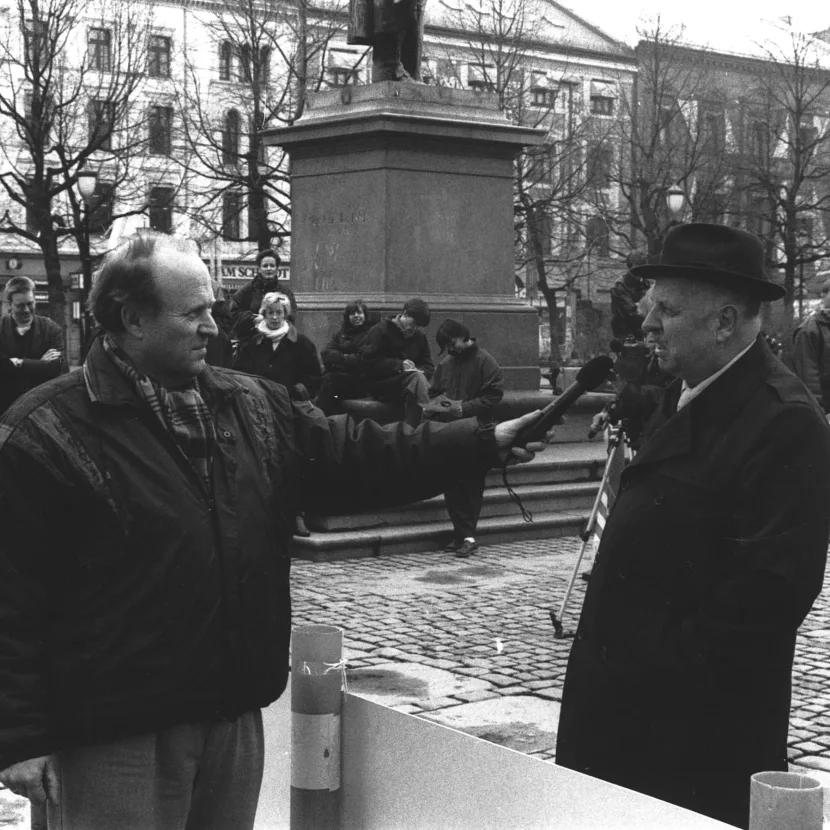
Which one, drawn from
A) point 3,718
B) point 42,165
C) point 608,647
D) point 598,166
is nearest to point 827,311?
point 608,647

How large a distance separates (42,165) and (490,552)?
26.8m

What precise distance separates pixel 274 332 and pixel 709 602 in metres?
8.18

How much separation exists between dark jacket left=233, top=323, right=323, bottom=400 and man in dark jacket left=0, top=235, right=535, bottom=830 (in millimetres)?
7955

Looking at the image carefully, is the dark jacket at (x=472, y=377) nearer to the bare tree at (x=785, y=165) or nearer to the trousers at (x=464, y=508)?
the trousers at (x=464, y=508)

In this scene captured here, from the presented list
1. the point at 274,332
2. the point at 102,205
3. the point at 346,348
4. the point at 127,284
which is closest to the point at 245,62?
the point at 102,205

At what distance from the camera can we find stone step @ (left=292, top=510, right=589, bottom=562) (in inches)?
435

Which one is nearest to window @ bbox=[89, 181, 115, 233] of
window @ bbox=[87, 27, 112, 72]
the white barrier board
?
window @ bbox=[87, 27, 112, 72]

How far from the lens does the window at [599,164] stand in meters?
41.3

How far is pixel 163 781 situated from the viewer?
3.14 metres

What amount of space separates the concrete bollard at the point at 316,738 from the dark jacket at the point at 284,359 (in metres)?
8.07

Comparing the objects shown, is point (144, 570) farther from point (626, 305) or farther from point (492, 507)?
point (626, 305)

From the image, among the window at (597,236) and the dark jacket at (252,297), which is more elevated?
the window at (597,236)

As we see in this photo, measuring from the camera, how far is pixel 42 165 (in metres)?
35.8

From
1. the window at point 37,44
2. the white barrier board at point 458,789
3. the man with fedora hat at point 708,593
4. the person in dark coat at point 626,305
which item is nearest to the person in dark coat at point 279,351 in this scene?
the person in dark coat at point 626,305
